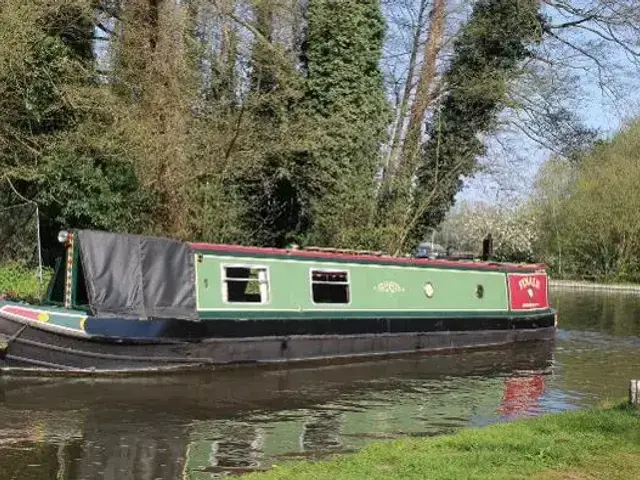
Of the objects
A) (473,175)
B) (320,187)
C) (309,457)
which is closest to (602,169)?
(473,175)

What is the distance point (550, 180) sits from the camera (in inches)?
1893

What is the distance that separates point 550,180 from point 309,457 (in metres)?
42.6

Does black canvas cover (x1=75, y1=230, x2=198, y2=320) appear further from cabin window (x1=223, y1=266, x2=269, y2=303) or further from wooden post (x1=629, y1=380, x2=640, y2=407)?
wooden post (x1=629, y1=380, x2=640, y2=407)

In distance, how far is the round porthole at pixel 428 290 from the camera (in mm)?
16359

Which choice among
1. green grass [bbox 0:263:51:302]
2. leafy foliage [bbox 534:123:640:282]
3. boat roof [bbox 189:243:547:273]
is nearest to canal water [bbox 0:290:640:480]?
boat roof [bbox 189:243:547:273]

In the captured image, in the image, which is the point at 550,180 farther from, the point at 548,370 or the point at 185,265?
the point at 185,265

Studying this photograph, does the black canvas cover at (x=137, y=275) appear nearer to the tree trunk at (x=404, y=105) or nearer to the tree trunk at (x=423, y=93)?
the tree trunk at (x=404, y=105)

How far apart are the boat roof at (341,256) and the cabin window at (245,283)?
11.5 inches

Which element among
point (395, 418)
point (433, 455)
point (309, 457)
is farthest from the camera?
point (395, 418)

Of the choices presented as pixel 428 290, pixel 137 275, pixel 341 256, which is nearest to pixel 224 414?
pixel 137 275

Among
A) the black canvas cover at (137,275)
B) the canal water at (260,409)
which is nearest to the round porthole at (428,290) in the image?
the canal water at (260,409)

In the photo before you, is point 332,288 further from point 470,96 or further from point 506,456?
point 470,96

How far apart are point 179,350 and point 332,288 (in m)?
3.43

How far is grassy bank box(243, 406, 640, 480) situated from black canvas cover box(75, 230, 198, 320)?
5.83 meters
